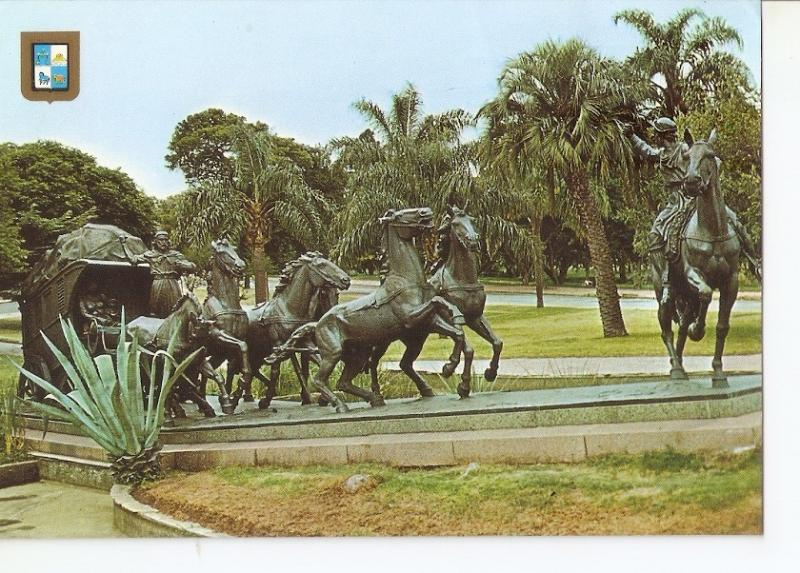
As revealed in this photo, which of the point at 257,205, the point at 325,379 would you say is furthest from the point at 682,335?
the point at 257,205

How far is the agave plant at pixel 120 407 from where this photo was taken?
6742mm

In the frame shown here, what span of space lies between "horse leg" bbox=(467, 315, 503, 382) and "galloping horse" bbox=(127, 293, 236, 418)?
6.51 ft

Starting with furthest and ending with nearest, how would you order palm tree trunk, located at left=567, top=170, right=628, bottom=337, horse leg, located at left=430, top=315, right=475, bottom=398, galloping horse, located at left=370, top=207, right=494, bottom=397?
palm tree trunk, located at left=567, top=170, right=628, bottom=337
galloping horse, located at left=370, top=207, right=494, bottom=397
horse leg, located at left=430, top=315, right=475, bottom=398

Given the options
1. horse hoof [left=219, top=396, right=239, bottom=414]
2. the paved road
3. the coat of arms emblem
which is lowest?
the paved road

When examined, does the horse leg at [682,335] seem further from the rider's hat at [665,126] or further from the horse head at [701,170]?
the rider's hat at [665,126]

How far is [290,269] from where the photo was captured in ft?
23.2

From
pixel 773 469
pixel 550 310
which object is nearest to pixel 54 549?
pixel 550 310

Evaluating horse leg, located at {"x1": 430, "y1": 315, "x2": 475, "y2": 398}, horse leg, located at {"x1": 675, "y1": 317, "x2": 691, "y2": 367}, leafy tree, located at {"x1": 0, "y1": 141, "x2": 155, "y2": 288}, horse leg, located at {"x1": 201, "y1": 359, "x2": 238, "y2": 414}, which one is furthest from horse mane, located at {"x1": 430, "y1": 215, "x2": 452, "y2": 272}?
leafy tree, located at {"x1": 0, "y1": 141, "x2": 155, "y2": 288}

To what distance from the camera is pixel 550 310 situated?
686 centimetres

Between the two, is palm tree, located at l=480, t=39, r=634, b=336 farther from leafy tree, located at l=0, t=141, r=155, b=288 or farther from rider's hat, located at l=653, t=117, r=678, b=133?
leafy tree, located at l=0, t=141, r=155, b=288

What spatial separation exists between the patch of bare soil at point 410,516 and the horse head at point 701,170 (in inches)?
85.2

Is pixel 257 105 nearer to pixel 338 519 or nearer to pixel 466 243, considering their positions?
pixel 466 243

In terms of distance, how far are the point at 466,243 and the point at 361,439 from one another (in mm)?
1588

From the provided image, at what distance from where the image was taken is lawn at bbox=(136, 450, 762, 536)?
20.7 feet
